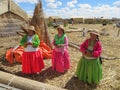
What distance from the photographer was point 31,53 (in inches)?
241

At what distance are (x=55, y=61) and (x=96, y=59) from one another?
1259 millimetres

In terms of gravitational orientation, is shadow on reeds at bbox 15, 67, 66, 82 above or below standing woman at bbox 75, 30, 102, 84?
below

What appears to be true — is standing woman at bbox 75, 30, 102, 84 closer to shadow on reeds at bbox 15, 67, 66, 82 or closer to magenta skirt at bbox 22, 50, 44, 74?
shadow on reeds at bbox 15, 67, 66, 82

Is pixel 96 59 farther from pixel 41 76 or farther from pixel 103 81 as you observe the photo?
pixel 41 76

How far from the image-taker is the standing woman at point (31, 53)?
6021 mm

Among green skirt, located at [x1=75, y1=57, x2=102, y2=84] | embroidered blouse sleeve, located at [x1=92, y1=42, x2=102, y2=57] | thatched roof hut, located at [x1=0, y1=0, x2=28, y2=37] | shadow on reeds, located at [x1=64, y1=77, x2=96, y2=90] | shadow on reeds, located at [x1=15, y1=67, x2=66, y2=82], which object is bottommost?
shadow on reeds, located at [x1=64, y1=77, x2=96, y2=90]

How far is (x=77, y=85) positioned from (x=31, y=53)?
139cm

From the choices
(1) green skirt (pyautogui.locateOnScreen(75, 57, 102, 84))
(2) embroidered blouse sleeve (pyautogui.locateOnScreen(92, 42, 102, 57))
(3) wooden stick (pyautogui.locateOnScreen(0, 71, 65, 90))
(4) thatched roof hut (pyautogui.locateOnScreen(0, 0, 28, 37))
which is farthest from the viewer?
(4) thatched roof hut (pyautogui.locateOnScreen(0, 0, 28, 37))

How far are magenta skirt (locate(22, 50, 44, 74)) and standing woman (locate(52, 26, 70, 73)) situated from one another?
41 cm

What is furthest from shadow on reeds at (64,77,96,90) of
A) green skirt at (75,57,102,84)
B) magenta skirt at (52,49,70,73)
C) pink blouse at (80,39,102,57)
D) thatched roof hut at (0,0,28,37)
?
thatched roof hut at (0,0,28,37)

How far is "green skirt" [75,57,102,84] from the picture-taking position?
548cm

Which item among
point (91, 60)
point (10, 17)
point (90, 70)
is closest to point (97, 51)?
point (91, 60)

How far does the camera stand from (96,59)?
546 centimetres

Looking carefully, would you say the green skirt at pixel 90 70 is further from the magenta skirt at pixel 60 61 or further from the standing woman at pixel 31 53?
A: the standing woman at pixel 31 53
